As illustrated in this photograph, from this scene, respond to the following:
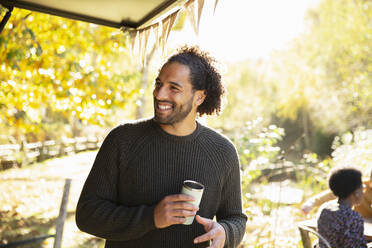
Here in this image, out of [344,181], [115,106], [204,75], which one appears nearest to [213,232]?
[204,75]

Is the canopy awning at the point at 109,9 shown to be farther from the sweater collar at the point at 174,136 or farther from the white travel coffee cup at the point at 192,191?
the white travel coffee cup at the point at 192,191

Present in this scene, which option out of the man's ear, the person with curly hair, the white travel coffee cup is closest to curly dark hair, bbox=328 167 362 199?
the person with curly hair

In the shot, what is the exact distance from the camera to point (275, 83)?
26188mm

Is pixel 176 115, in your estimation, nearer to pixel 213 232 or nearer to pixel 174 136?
pixel 174 136

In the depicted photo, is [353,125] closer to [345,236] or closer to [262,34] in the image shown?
[262,34]

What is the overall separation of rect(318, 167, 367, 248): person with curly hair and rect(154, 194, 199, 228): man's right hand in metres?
1.74

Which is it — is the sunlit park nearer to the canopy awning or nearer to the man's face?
the canopy awning

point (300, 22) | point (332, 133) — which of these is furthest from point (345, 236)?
point (300, 22)

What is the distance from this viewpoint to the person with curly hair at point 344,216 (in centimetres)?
271

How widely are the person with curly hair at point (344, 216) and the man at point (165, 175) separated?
3.97 feet

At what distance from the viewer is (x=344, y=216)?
274cm

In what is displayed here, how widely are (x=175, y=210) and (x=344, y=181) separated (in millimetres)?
1931

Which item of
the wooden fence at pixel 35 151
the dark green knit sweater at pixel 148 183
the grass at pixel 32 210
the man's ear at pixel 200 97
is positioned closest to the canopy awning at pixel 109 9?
the man's ear at pixel 200 97

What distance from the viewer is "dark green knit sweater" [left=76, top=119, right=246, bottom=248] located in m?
1.65
